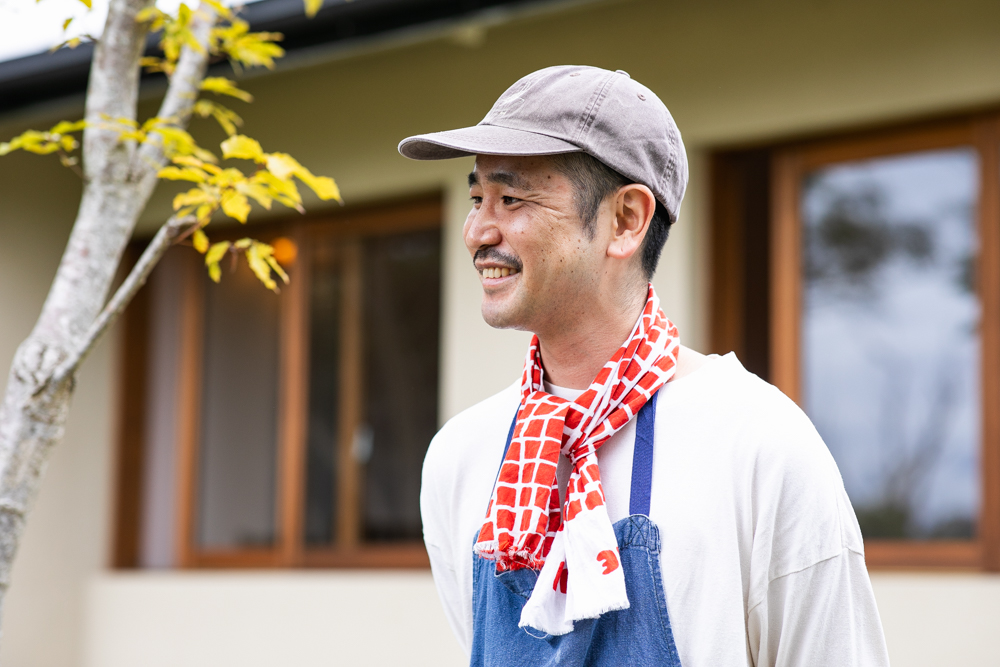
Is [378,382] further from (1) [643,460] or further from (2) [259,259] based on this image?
(1) [643,460]

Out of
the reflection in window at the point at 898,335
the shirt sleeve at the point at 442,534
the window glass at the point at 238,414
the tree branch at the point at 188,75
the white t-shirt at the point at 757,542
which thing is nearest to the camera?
the white t-shirt at the point at 757,542

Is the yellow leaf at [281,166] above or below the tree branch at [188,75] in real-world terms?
below

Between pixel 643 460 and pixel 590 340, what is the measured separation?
21cm

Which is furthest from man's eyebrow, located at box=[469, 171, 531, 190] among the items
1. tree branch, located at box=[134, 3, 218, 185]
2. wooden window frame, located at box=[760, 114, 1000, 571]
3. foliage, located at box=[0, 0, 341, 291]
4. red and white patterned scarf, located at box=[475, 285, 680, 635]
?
wooden window frame, located at box=[760, 114, 1000, 571]

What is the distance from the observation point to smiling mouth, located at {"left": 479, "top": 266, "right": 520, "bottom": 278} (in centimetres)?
166

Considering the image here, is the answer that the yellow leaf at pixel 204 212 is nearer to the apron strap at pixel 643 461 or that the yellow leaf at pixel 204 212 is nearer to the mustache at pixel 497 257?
the mustache at pixel 497 257

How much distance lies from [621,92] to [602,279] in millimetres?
260

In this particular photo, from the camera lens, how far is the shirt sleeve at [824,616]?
151 centimetres

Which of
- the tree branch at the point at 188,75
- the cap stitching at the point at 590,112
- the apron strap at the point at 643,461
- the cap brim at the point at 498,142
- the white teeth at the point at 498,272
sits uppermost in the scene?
the tree branch at the point at 188,75

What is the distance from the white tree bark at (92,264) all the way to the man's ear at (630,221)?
0.92 m

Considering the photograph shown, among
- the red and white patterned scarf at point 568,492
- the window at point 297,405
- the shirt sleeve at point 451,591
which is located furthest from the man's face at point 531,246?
the window at point 297,405

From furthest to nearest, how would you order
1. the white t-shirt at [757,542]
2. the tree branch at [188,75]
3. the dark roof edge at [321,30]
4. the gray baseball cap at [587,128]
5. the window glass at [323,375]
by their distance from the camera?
1. the window glass at [323,375]
2. the dark roof edge at [321,30]
3. the tree branch at [188,75]
4. the gray baseball cap at [587,128]
5. the white t-shirt at [757,542]

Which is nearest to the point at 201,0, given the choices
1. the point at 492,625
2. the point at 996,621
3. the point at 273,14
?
the point at 492,625

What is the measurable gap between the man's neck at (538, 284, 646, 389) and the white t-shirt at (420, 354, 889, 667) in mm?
174
